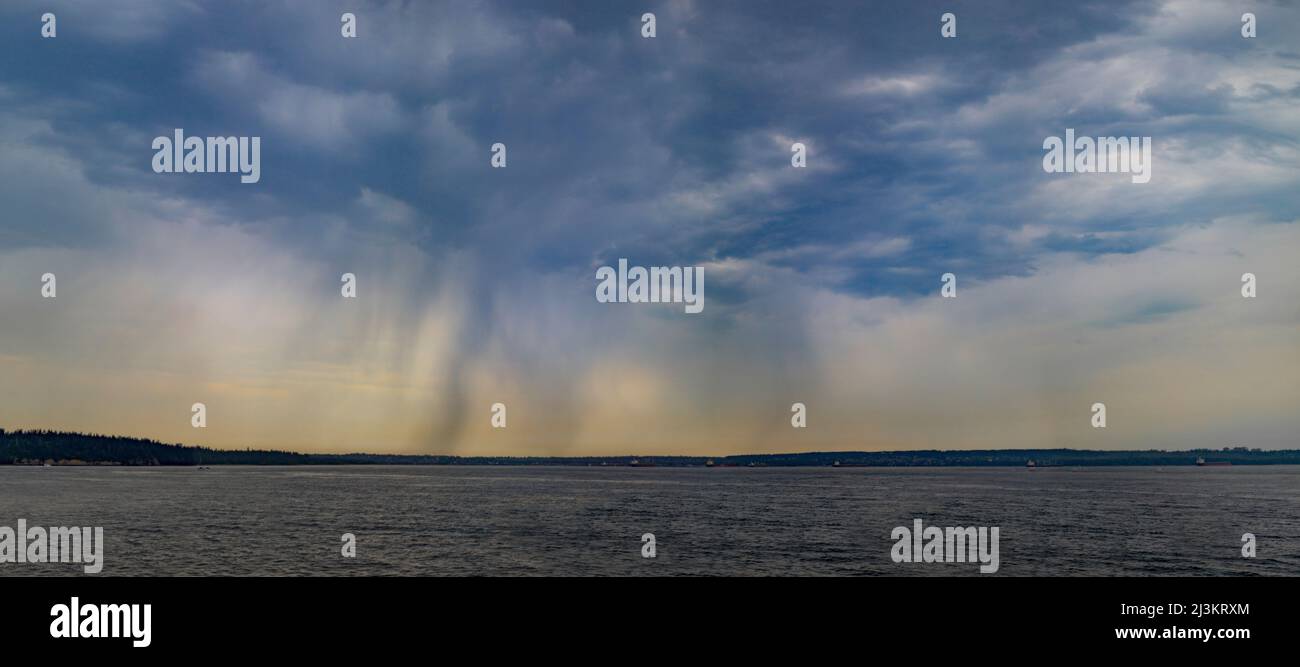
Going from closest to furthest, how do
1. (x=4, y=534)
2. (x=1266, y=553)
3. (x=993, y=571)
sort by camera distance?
(x=993, y=571) → (x=1266, y=553) → (x=4, y=534)

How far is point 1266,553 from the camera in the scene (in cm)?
7138

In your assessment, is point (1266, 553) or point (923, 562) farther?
point (1266, 553)
